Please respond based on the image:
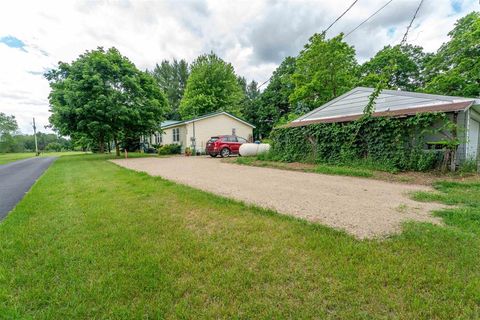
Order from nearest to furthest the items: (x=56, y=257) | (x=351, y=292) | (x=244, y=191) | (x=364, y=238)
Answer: (x=351, y=292), (x=56, y=257), (x=364, y=238), (x=244, y=191)

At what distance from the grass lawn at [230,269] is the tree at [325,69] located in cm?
1635

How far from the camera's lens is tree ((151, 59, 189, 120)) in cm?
4247

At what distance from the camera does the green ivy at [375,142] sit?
7.35m

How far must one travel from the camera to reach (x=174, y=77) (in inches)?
1704

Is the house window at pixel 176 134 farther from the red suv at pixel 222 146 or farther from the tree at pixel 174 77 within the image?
the tree at pixel 174 77

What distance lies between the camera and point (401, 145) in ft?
25.5

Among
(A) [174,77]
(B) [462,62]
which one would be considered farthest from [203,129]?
(A) [174,77]

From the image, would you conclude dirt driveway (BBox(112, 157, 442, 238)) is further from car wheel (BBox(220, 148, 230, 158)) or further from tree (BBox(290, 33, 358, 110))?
tree (BBox(290, 33, 358, 110))

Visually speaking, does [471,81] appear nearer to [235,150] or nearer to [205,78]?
[235,150]

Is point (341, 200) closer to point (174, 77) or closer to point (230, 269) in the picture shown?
point (230, 269)

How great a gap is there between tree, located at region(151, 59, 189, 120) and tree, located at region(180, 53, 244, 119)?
9.27m

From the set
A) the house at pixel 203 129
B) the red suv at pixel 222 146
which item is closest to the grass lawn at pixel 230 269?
the red suv at pixel 222 146

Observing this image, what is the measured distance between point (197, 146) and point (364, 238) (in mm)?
18463

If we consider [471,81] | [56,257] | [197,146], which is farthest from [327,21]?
[471,81]
